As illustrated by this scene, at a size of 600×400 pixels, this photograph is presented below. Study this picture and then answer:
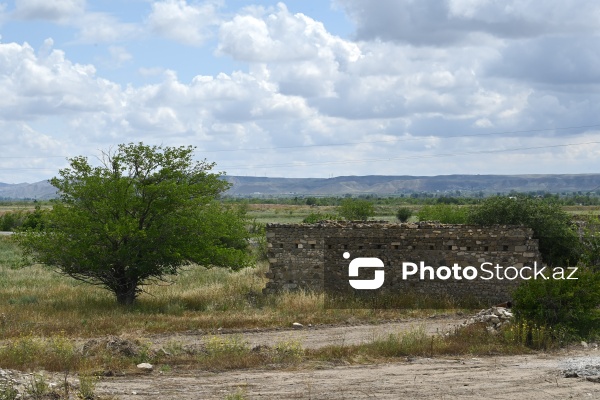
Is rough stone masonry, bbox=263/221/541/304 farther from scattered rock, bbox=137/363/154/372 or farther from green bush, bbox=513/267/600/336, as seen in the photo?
scattered rock, bbox=137/363/154/372

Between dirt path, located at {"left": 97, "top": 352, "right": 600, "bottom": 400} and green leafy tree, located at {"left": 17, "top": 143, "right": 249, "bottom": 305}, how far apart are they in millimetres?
8655

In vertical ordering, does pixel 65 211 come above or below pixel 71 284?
above

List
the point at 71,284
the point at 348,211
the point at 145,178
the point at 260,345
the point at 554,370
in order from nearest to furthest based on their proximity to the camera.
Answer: the point at 554,370
the point at 260,345
the point at 145,178
the point at 71,284
the point at 348,211

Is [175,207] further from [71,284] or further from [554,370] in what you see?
[554,370]

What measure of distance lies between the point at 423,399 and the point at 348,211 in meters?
45.2

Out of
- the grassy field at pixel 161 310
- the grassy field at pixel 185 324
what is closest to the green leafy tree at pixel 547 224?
the grassy field at pixel 185 324

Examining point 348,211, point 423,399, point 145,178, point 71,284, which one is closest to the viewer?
point 423,399

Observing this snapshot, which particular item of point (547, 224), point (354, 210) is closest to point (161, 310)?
point (547, 224)

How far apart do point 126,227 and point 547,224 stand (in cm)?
1390

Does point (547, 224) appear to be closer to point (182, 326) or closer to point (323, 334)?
point (323, 334)

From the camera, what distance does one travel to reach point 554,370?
520 inches

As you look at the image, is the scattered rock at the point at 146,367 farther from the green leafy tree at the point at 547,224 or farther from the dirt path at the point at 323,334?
the green leafy tree at the point at 547,224

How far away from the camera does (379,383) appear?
40.7 ft

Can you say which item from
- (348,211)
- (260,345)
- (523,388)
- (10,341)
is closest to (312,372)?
(260,345)
